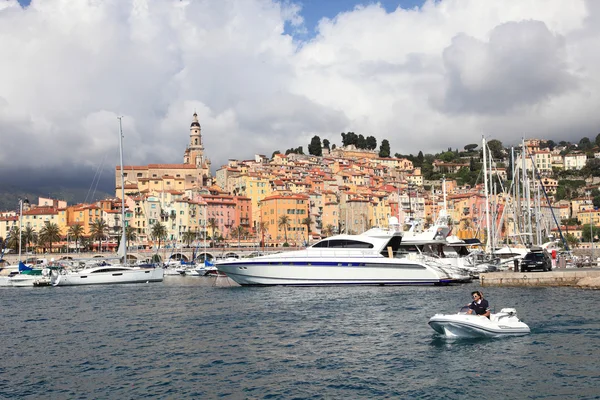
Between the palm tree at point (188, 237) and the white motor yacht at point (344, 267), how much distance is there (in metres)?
77.1

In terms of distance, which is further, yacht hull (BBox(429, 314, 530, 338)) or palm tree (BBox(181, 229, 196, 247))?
palm tree (BBox(181, 229, 196, 247))

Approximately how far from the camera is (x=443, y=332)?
22.2 meters

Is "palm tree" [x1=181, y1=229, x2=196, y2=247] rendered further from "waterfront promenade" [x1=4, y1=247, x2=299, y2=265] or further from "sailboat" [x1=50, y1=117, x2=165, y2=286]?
"sailboat" [x1=50, y1=117, x2=165, y2=286]

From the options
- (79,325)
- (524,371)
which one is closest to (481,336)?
(524,371)

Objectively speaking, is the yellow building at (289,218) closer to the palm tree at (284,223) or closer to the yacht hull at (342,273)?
the palm tree at (284,223)

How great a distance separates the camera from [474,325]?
71.2ft

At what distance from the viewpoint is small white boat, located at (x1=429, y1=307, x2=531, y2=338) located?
71.4ft

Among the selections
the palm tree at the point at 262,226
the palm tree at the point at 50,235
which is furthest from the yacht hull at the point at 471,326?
the palm tree at the point at 262,226

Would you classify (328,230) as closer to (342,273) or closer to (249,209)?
(249,209)

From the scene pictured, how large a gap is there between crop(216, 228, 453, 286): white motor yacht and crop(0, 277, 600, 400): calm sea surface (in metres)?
6.43

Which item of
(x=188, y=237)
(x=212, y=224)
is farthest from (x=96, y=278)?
(x=212, y=224)

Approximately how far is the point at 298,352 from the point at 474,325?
6.15 metres

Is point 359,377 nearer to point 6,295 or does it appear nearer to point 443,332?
point 443,332

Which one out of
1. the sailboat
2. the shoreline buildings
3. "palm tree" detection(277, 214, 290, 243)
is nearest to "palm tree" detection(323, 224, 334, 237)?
the shoreline buildings
